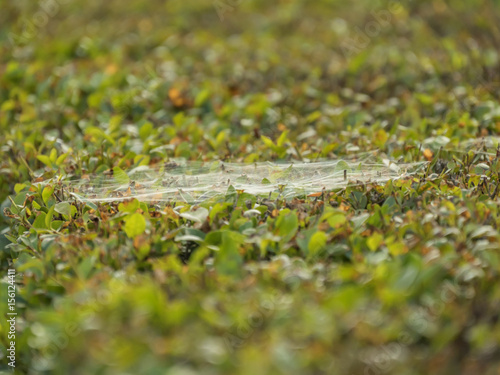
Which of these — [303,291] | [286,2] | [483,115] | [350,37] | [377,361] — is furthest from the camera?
[286,2]

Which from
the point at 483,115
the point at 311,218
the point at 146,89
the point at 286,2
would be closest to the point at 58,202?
the point at 311,218

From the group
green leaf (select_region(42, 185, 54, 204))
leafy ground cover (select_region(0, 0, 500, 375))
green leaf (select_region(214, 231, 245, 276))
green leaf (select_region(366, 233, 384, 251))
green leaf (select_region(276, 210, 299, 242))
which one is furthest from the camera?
green leaf (select_region(42, 185, 54, 204))

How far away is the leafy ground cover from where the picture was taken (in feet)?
7.17

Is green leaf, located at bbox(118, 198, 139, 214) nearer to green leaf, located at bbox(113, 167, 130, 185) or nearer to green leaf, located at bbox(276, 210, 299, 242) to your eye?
green leaf, located at bbox(113, 167, 130, 185)

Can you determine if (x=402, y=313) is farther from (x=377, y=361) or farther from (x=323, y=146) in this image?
(x=323, y=146)

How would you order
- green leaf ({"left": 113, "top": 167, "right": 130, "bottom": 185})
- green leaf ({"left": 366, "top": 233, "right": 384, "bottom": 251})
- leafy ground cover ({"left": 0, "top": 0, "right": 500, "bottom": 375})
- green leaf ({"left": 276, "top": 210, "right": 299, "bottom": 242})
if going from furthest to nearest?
1. green leaf ({"left": 113, "top": 167, "right": 130, "bottom": 185})
2. green leaf ({"left": 276, "top": 210, "right": 299, "bottom": 242})
3. green leaf ({"left": 366, "top": 233, "right": 384, "bottom": 251})
4. leafy ground cover ({"left": 0, "top": 0, "right": 500, "bottom": 375})

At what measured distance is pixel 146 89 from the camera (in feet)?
18.6

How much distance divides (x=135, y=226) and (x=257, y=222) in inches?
19.5

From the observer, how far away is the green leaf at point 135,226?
2988 millimetres

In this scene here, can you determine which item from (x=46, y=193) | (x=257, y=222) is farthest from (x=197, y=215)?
(x=46, y=193)

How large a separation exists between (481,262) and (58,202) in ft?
6.28

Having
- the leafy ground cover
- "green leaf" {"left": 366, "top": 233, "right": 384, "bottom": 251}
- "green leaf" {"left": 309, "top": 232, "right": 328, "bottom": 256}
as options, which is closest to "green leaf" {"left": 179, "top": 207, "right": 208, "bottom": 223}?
the leafy ground cover

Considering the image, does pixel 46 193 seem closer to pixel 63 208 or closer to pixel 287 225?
pixel 63 208

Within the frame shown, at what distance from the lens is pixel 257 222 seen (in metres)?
3.09
